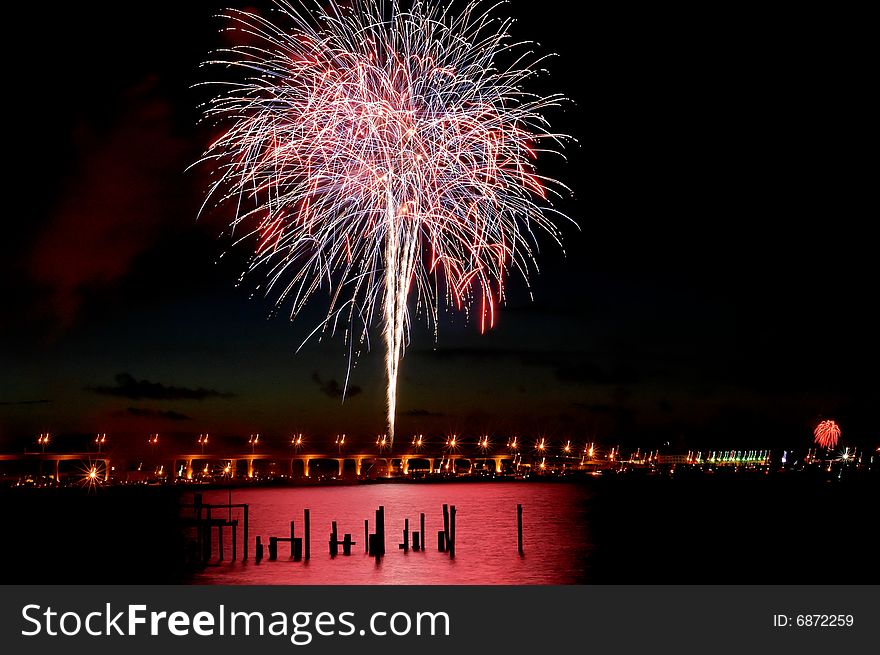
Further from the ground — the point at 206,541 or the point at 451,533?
the point at 451,533

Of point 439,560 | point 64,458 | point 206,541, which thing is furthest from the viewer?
point 64,458

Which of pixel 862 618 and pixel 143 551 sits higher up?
pixel 862 618

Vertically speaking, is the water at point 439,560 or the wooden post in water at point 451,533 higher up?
the wooden post in water at point 451,533

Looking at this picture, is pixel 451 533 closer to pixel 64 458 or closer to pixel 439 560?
pixel 439 560

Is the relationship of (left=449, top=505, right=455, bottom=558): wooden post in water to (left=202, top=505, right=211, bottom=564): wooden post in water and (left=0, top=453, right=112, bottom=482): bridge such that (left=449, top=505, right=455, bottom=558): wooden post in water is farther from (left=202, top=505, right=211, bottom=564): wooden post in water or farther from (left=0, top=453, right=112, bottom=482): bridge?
(left=0, top=453, right=112, bottom=482): bridge

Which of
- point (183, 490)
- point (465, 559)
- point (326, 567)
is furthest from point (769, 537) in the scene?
point (183, 490)

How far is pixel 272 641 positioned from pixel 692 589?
15571 millimetres

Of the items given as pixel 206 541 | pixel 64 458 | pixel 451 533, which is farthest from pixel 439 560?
pixel 64 458

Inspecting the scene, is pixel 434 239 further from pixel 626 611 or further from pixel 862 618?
pixel 862 618

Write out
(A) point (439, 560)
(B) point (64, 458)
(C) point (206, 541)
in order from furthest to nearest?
(B) point (64, 458) < (C) point (206, 541) < (A) point (439, 560)

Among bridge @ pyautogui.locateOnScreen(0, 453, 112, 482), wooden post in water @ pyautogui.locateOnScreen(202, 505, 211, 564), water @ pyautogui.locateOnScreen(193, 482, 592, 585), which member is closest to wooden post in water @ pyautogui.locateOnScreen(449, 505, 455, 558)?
water @ pyautogui.locateOnScreen(193, 482, 592, 585)

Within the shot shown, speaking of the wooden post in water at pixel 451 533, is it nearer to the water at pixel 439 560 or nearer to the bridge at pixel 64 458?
the water at pixel 439 560

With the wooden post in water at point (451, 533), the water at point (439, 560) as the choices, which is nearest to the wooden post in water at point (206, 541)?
the water at point (439, 560)

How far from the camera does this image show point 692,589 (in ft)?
100.0
